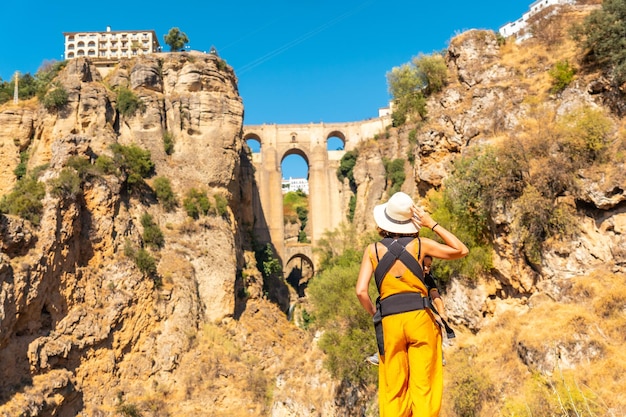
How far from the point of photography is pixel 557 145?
12961 millimetres

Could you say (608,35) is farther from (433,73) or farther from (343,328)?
(343,328)

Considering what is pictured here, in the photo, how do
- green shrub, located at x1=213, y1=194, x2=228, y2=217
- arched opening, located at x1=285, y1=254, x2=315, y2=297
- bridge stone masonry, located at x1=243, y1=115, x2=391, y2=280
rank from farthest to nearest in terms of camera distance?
1. arched opening, located at x1=285, y1=254, x2=315, y2=297
2. bridge stone masonry, located at x1=243, y1=115, x2=391, y2=280
3. green shrub, located at x1=213, y1=194, x2=228, y2=217

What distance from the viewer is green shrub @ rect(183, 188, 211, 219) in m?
26.5

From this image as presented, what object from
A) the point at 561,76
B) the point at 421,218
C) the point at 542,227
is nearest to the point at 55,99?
the point at 561,76

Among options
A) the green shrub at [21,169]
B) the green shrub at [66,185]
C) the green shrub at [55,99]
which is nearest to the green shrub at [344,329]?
the green shrub at [66,185]

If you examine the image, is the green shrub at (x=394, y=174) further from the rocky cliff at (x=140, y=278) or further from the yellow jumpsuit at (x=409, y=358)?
the yellow jumpsuit at (x=409, y=358)

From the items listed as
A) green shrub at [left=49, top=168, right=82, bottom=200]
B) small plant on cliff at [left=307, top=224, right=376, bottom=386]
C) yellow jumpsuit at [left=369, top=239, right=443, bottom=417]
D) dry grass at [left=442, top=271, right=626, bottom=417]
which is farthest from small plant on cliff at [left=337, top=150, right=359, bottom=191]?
yellow jumpsuit at [left=369, top=239, right=443, bottom=417]

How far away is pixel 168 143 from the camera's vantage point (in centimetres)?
2833

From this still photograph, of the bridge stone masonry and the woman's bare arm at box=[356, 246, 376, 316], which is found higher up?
the bridge stone masonry

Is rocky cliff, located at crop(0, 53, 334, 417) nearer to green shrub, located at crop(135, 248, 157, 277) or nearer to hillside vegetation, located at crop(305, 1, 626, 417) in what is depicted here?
green shrub, located at crop(135, 248, 157, 277)

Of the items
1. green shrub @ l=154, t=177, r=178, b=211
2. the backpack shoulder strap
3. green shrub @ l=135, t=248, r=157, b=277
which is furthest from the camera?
green shrub @ l=154, t=177, r=178, b=211

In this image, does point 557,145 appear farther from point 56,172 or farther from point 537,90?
point 56,172

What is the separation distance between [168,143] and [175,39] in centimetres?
1246

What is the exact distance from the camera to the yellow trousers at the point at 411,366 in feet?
13.6
